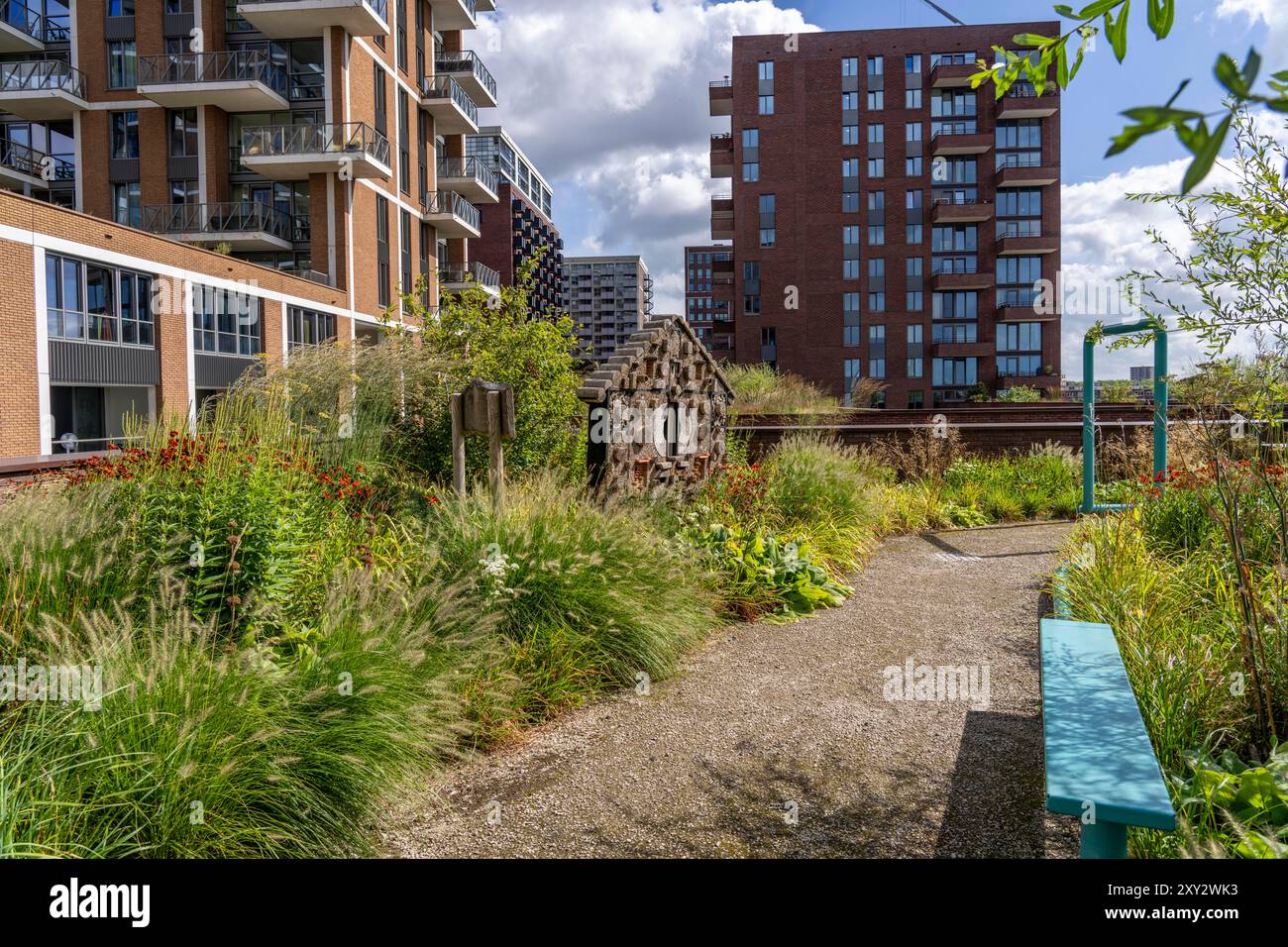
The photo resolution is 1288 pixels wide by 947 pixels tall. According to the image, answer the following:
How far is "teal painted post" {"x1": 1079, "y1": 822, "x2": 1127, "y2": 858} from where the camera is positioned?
2373mm

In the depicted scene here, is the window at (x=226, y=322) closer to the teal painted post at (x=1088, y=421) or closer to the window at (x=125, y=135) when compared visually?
the window at (x=125, y=135)

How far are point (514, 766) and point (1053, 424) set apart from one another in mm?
13083

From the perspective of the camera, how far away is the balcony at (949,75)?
44.3 m

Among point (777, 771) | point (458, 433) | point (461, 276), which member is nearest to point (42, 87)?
point (461, 276)


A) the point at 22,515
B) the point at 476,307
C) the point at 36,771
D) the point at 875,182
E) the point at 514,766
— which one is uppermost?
the point at 875,182

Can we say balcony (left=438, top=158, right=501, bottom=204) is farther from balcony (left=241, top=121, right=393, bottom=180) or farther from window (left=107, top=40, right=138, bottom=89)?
window (left=107, top=40, right=138, bottom=89)

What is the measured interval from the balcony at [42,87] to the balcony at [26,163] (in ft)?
5.76

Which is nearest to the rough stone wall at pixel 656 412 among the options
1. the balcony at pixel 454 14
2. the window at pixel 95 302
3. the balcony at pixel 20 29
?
the window at pixel 95 302

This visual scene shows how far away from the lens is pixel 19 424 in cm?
1858

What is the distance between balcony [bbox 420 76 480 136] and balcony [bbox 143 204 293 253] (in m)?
9.19

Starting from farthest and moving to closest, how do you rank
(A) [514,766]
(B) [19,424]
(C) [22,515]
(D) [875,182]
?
1. (D) [875,182]
2. (B) [19,424]
3. (C) [22,515]
4. (A) [514,766]

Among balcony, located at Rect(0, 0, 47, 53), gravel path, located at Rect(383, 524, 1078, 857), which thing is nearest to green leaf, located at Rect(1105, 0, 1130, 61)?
gravel path, located at Rect(383, 524, 1078, 857)
